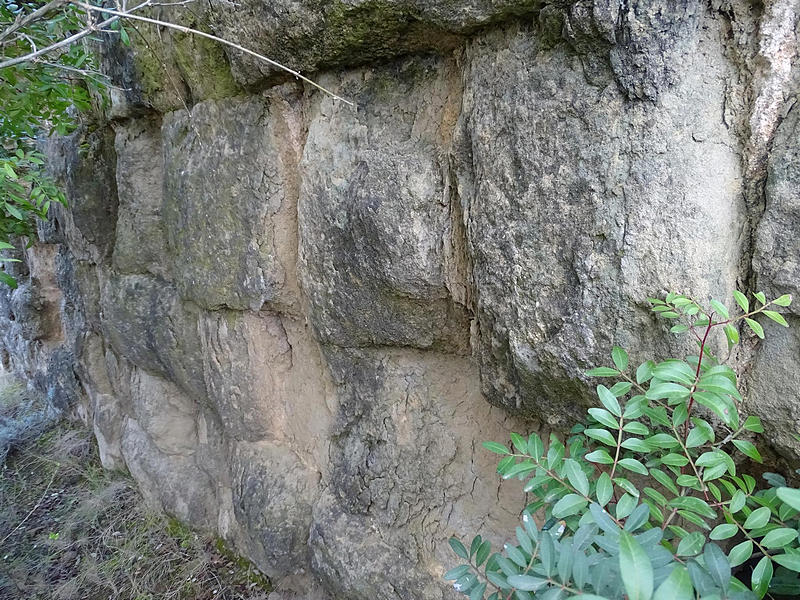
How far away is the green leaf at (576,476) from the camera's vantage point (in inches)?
23.8

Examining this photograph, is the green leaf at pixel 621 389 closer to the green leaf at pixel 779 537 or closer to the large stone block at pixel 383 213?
the green leaf at pixel 779 537

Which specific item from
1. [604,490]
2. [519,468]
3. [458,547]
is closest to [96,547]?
[458,547]

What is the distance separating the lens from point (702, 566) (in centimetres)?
53

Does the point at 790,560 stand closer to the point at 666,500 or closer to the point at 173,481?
the point at 666,500

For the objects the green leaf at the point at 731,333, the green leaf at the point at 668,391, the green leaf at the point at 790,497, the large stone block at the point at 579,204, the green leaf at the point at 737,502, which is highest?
the large stone block at the point at 579,204

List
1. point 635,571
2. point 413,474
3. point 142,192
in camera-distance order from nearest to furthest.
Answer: point 635,571, point 413,474, point 142,192

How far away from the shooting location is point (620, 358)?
66 centimetres

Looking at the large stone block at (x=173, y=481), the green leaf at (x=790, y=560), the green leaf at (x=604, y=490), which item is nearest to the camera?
the green leaf at (x=790, y=560)

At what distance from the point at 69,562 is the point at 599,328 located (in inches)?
77.8

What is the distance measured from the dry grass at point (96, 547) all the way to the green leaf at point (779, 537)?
1353 mm

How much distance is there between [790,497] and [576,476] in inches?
9.0

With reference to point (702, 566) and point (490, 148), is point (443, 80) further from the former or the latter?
point (702, 566)

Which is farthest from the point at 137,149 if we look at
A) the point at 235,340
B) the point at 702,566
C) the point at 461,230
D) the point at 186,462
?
the point at 702,566

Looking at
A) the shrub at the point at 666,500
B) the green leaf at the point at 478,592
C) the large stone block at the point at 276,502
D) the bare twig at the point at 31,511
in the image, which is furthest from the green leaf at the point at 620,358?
the bare twig at the point at 31,511
